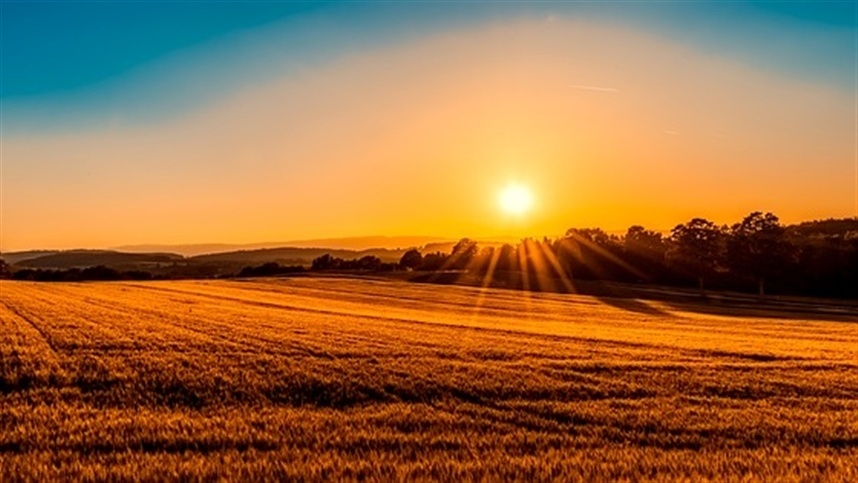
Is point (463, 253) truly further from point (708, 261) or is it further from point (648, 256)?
point (708, 261)

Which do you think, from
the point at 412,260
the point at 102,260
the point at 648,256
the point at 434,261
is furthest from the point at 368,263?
the point at 102,260

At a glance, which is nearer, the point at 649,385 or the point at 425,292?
the point at 649,385

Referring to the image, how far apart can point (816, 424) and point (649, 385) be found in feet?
14.8

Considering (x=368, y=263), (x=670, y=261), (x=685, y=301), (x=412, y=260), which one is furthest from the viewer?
(x=368, y=263)

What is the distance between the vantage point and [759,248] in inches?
3388

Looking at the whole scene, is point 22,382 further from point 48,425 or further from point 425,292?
point 425,292

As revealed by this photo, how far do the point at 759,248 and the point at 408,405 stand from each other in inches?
3193

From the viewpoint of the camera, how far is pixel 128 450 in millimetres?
10719

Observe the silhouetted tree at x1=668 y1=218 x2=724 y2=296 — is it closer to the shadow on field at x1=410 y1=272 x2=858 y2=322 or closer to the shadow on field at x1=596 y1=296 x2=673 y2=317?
the shadow on field at x1=410 y1=272 x2=858 y2=322

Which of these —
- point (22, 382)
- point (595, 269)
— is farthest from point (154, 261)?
point (22, 382)

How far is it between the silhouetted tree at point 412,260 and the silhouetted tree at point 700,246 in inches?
1598

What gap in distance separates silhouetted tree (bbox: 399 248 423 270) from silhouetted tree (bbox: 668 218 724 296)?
40593 mm

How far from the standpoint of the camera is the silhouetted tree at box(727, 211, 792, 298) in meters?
85.8

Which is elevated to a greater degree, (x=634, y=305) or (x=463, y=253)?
(x=463, y=253)
